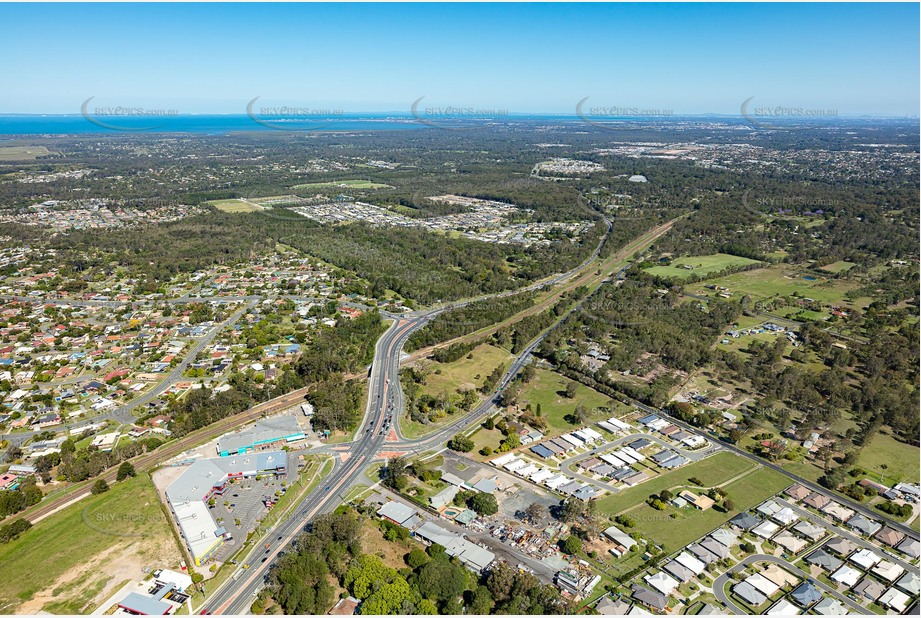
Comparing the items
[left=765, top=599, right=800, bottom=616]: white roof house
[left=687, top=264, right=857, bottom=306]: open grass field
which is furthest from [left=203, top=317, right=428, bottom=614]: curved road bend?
[left=687, top=264, right=857, bottom=306]: open grass field

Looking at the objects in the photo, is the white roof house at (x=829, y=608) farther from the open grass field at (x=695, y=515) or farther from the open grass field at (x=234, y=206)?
the open grass field at (x=234, y=206)

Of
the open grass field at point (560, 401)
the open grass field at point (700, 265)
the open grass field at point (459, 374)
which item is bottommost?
the open grass field at point (560, 401)

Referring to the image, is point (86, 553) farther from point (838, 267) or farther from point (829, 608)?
point (838, 267)

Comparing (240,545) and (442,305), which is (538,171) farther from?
(240,545)

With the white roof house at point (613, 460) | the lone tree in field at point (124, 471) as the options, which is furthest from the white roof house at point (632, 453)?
the lone tree in field at point (124, 471)

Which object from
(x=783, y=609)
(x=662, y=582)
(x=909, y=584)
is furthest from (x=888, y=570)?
(x=662, y=582)

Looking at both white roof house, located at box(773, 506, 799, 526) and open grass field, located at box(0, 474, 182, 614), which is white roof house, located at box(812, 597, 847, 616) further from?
open grass field, located at box(0, 474, 182, 614)
